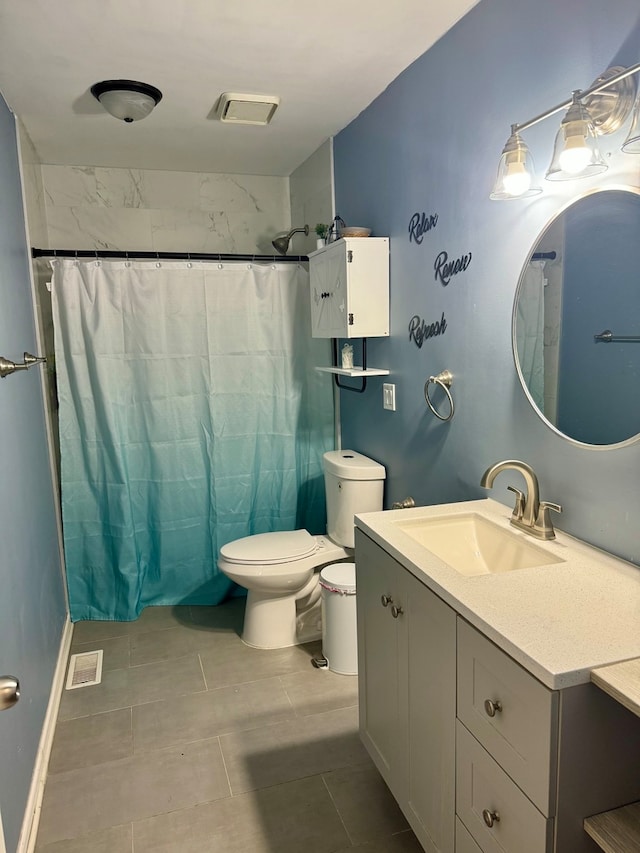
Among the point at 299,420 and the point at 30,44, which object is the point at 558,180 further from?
the point at 299,420

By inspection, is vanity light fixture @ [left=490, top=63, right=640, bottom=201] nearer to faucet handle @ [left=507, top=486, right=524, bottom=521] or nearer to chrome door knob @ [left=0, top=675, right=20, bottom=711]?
faucet handle @ [left=507, top=486, right=524, bottom=521]

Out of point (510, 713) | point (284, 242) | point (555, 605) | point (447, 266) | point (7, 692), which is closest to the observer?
point (7, 692)

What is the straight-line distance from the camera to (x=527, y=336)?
166cm

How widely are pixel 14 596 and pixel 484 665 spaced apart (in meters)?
1.34

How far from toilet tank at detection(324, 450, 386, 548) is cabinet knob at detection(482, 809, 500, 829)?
1.49 m

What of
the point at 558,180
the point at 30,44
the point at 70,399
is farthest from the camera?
the point at 70,399

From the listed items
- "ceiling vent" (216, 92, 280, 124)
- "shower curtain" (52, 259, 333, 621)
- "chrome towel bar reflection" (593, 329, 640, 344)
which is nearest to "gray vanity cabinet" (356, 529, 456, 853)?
"chrome towel bar reflection" (593, 329, 640, 344)

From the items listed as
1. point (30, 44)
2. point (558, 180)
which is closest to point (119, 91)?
point (30, 44)

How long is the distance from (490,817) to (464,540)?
2.40 ft

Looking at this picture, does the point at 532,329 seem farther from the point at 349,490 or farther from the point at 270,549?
the point at 270,549

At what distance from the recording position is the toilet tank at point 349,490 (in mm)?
2625

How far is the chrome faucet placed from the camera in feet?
5.13

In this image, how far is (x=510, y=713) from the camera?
1.10 metres

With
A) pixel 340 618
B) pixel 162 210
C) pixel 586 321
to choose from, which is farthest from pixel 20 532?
pixel 162 210
